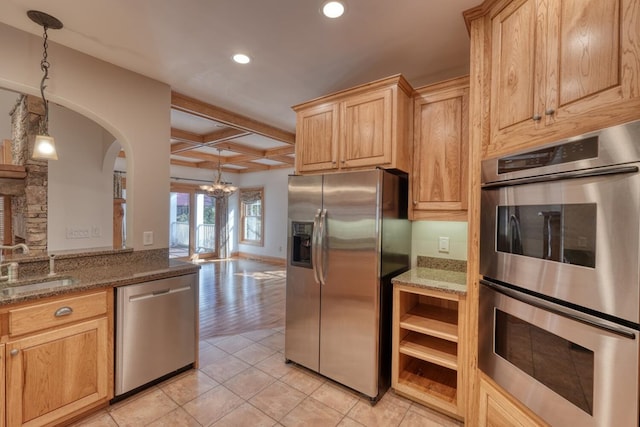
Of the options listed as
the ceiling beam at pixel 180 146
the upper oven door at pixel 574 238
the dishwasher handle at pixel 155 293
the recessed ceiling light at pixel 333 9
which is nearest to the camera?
the upper oven door at pixel 574 238

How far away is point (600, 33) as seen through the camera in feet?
3.49

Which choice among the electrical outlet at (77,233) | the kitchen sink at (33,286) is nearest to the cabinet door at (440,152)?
the kitchen sink at (33,286)

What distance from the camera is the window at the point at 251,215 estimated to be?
8.10 meters

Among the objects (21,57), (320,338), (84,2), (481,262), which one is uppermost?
(84,2)

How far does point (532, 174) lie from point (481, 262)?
0.58m

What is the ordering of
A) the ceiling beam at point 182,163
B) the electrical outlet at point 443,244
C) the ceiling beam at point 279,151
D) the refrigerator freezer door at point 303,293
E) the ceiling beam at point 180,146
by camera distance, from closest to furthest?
the refrigerator freezer door at point 303,293
the electrical outlet at point 443,244
the ceiling beam at point 180,146
the ceiling beam at point 279,151
the ceiling beam at point 182,163

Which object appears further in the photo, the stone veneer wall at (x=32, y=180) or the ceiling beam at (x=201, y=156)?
the ceiling beam at (x=201, y=156)

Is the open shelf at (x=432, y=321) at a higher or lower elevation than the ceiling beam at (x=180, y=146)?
lower

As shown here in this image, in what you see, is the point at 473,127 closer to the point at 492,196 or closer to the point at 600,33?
the point at 492,196

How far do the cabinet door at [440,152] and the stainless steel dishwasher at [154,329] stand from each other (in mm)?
2101

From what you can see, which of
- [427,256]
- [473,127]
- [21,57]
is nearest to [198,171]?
[21,57]

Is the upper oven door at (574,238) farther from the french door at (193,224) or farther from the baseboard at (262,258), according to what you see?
the french door at (193,224)

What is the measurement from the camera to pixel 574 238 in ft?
3.68

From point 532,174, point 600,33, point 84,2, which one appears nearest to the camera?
point 600,33
